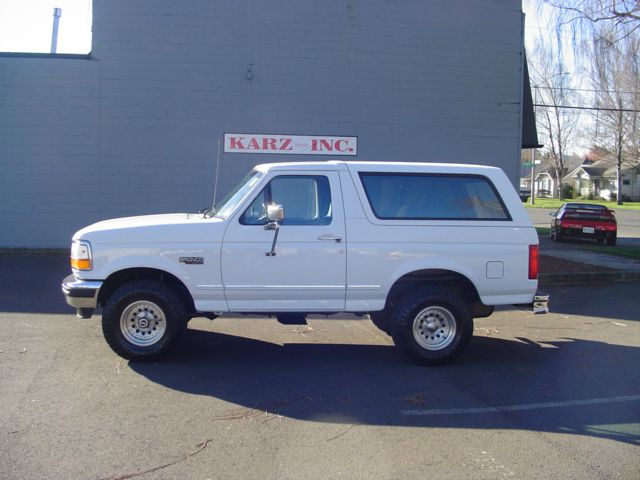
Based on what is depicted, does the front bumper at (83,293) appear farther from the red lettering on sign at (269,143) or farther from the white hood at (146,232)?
the red lettering on sign at (269,143)

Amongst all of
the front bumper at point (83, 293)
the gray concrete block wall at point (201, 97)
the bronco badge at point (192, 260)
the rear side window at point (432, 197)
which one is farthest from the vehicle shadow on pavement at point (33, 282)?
the rear side window at point (432, 197)

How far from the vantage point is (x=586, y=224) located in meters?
21.8

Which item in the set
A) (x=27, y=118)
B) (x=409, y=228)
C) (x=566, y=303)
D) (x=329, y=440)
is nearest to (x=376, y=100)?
(x=566, y=303)

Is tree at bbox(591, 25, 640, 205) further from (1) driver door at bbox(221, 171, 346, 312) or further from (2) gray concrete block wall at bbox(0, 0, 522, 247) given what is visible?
(1) driver door at bbox(221, 171, 346, 312)

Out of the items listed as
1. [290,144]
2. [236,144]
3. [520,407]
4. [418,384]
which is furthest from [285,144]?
[520,407]

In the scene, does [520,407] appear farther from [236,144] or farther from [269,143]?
[236,144]

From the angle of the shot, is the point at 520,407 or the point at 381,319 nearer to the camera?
the point at 520,407

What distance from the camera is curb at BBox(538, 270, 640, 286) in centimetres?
1279

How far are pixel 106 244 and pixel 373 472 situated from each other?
144 inches

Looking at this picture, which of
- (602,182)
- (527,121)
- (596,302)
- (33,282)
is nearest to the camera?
(596,302)

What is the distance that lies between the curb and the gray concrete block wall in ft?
14.5

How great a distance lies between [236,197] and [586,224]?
17947mm

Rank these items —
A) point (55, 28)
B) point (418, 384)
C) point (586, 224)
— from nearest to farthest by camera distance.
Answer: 1. point (418, 384)
2. point (55, 28)
3. point (586, 224)

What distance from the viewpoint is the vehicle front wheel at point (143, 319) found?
648 centimetres
